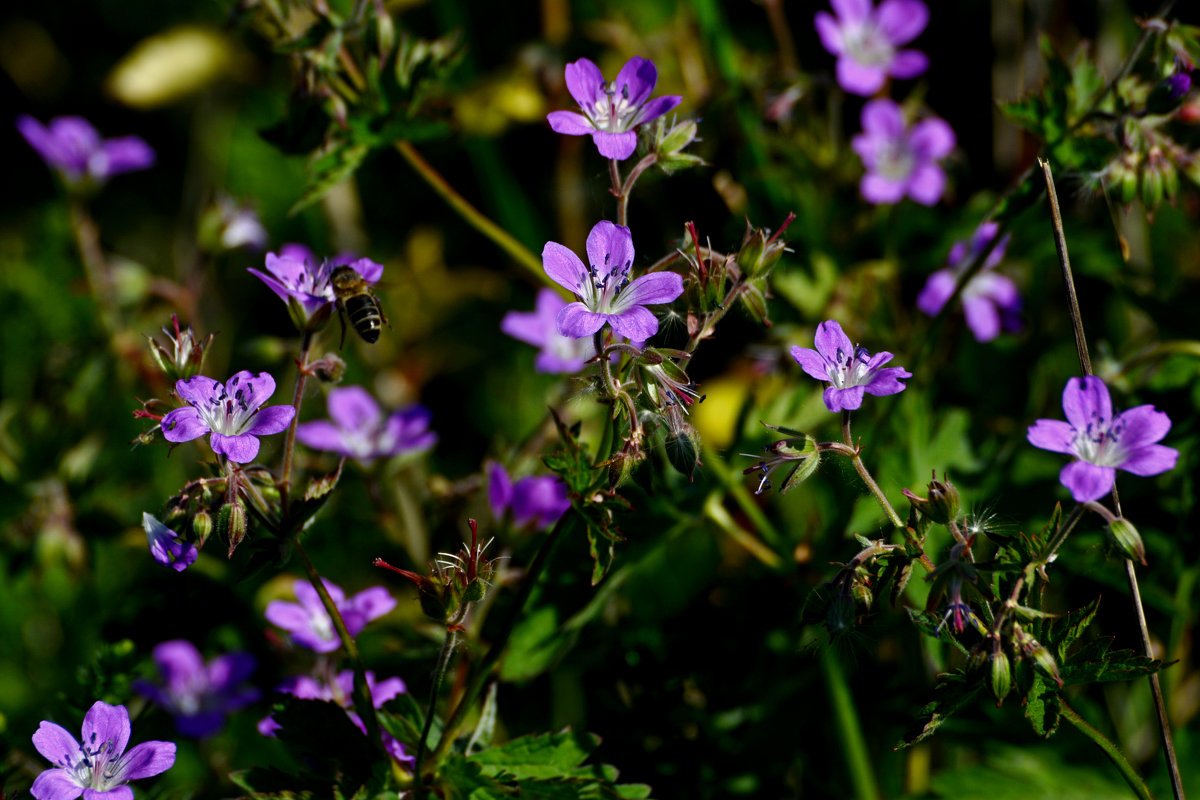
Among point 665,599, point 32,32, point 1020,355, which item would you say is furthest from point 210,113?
point 1020,355

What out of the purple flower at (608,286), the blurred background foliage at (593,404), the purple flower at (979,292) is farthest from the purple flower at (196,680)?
the purple flower at (979,292)

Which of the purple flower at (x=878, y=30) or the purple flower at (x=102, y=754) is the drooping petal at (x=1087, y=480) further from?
the purple flower at (x=878, y=30)

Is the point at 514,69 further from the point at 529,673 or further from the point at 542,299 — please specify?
the point at 529,673

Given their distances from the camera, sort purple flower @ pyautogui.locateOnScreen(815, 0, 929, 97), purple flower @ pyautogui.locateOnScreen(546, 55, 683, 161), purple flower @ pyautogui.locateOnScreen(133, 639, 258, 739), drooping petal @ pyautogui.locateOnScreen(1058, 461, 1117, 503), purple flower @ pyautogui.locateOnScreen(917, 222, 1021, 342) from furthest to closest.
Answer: purple flower @ pyautogui.locateOnScreen(815, 0, 929, 97), purple flower @ pyautogui.locateOnScreen(917, 222, 1021, 342), purple flower @ pyautogui.locateOnScreen(133, 639, 258, 739), purple flower @ pyautogui.locateOnScreen(546, 55, 683, 161), drooping petal @ pyautogui.locateOnScreen(1058, 461, 1117, 503)

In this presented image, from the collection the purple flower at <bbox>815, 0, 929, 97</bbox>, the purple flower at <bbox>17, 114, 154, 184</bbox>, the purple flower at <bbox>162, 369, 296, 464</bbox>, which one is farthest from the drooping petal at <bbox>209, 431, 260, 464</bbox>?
the purple flower at <bbox>815, 0, 929, 97</bbox>

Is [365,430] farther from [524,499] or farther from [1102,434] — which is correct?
[1102,434]

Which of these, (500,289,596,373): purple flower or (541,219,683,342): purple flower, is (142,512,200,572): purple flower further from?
(500,289,596,373): purple flower

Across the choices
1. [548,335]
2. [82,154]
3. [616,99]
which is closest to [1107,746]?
[616,99]
